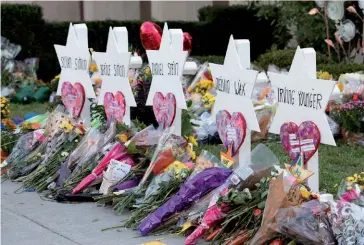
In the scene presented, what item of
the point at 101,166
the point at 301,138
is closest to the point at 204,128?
the point at 101,166

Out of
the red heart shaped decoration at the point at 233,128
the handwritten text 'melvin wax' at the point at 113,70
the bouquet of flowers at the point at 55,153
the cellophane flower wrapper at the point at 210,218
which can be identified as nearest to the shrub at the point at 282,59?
the handwritten text 'melvin wax' at the point at 113,70

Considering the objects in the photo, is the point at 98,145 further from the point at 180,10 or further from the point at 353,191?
the point at 180,10

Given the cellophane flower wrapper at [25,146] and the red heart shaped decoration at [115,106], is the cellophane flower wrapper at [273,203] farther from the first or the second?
the cellophane flower wrapper at [25,146]

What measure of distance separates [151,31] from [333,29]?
458 centimetres

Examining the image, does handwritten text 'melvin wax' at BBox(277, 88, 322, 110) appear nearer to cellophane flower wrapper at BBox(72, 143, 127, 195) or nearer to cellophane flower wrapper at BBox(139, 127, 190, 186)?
cellophane flower wrapper at BBox(139, 127, 190, 186)

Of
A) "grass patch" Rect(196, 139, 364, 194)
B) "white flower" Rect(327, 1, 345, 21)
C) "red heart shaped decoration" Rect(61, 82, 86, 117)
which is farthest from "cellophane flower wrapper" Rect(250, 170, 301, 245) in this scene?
"white flower" Rect(327, 1, 345, 21)

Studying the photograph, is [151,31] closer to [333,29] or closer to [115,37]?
[115,37]

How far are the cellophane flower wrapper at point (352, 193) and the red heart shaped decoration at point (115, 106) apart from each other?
2633 mm

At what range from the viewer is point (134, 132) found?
6449mm

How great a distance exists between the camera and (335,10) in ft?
36.7

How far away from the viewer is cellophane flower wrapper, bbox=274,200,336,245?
4.33 metres

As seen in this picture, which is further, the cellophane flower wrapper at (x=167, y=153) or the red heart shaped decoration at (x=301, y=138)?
the cellophane flower wrapper at (x=167, y=153)

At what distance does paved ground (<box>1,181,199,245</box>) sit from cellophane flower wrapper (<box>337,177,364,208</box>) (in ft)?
3.78

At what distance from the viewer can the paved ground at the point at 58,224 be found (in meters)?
5.21
